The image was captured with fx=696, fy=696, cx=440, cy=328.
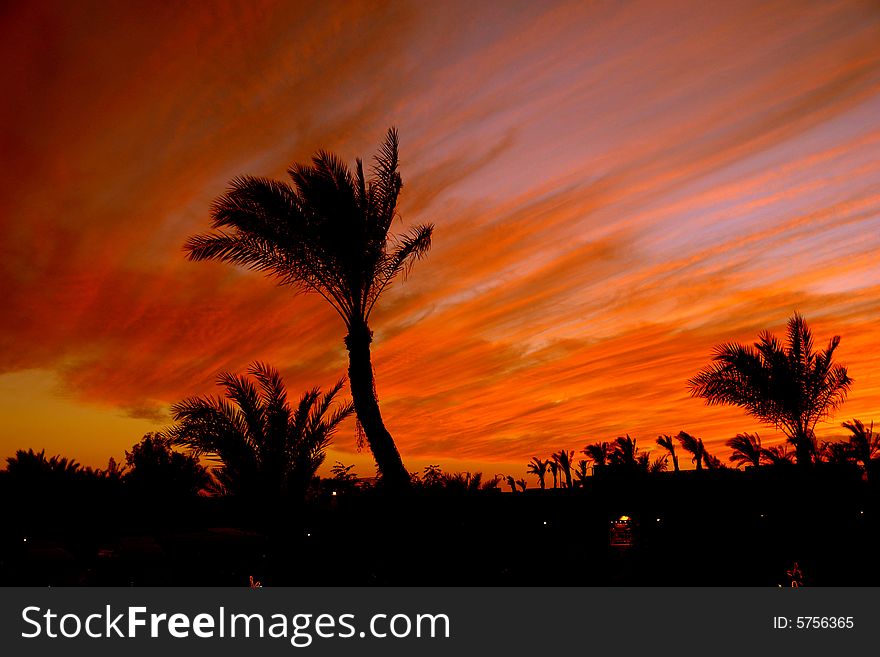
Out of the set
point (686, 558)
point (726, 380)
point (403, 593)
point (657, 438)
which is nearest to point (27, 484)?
point (403, 593)

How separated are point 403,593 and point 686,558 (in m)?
5.22

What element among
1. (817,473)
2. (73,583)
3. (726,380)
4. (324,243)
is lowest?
(73,583)

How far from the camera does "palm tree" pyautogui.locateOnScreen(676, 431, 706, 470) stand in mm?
41594

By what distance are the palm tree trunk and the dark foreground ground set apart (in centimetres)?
60

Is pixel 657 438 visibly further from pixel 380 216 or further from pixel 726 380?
pixel 380 216

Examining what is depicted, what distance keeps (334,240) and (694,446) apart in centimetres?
3471

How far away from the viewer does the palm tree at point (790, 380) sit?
18516 mm

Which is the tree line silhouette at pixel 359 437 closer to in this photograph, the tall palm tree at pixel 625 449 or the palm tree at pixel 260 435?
the palm tree at pixel 260 435

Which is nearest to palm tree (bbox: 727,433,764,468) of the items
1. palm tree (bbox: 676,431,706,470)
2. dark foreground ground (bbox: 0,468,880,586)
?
palm tree (bbox: 676,431,706,470)

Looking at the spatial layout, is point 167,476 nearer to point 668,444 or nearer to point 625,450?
point 625,450

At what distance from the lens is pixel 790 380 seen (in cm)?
1847

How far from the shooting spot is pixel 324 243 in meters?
13.3

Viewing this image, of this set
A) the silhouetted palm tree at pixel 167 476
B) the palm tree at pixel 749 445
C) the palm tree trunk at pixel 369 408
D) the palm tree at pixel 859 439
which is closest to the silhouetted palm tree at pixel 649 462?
the palm tree at pixel 749 445

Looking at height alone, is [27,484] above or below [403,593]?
above
